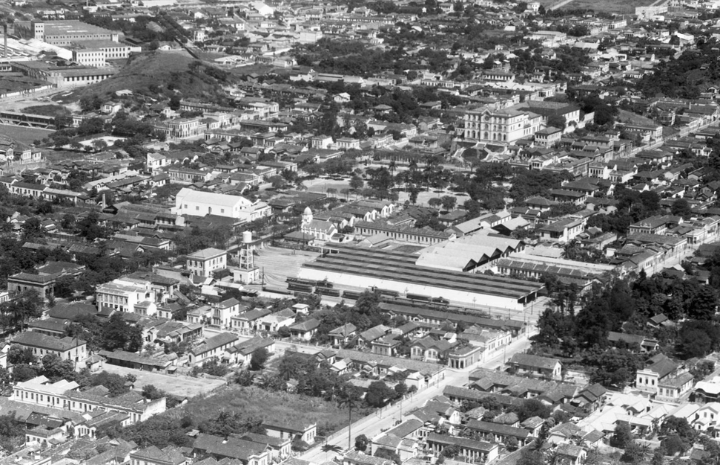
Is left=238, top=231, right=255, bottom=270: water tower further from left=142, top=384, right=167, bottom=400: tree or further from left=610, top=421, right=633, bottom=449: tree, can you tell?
left=610, top=421, right=633, bottom=449: tree

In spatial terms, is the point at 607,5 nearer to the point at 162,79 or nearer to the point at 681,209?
the point at 162,79

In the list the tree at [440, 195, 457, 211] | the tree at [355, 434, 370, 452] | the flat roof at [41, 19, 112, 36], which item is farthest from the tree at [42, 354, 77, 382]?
the flat roof at [41, 19, 112, 36]

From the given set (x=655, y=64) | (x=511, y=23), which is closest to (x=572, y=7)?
(x=511, y=23)

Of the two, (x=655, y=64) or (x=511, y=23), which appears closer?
(x=655, y=64)

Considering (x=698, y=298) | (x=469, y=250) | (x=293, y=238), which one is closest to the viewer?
(x=698, y=298)

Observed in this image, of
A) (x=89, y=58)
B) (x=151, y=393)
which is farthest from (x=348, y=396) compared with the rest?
(x=89, y=58)

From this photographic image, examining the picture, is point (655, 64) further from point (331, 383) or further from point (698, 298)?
point (331, 383)
